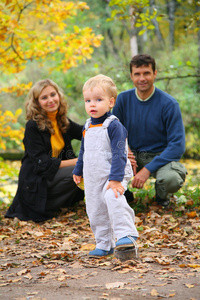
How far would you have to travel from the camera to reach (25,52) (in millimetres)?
6059

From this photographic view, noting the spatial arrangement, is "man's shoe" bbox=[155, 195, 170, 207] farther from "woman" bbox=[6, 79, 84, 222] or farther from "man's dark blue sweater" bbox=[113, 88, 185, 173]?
"woman" bbox=[6, 79, 84, 222]

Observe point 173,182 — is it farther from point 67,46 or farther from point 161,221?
point 67,46

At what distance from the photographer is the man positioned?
4.25m

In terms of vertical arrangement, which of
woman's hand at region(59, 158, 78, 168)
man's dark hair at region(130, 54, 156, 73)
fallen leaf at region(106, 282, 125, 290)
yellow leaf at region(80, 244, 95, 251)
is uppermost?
man's dark hair at region(130, 54, 156, 73)

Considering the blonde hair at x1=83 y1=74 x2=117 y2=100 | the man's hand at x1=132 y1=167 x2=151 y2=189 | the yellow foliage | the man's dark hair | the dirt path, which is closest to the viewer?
the dirt path

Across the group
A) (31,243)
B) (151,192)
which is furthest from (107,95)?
(151,192)

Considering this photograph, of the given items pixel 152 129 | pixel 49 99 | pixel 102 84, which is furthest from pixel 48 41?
pixel 102 84

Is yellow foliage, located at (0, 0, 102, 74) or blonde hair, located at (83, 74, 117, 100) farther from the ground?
yellow foliage, located at (0, 0, 102, 74)

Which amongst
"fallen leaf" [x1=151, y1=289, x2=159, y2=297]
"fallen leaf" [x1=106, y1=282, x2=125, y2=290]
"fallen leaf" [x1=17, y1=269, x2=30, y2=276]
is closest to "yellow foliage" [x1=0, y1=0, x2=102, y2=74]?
"fallen leaf" [x1=17, y1=269, x2=30, y2=276]

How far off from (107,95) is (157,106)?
1.64m

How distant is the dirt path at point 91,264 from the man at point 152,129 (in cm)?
46

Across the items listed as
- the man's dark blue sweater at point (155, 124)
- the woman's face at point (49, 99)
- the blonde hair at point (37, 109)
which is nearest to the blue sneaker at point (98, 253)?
the man's dark blue sweater at point (155, 124)

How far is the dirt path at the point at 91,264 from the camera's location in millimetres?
2311

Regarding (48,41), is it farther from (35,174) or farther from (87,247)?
(87,247)
